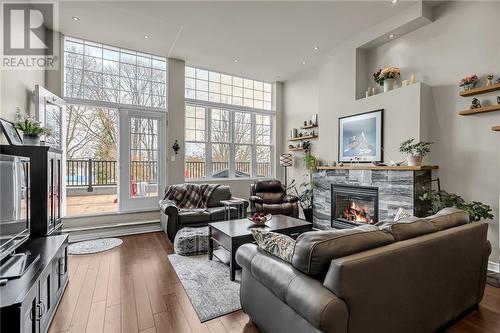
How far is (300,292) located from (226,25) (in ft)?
13.1

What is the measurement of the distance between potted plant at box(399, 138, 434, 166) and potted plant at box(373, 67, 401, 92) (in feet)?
3.39

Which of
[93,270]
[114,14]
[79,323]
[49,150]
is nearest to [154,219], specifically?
[93,270]

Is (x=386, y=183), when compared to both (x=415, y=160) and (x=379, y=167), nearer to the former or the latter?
(x=379, y=167)

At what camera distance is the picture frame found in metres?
2.64

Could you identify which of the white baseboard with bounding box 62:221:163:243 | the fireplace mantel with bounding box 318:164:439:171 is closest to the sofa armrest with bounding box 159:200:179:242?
the white baseboard with bounding box 62:221:163:243

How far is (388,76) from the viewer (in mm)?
3963

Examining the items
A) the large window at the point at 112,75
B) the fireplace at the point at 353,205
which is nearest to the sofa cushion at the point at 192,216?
the fireplace at the point at 353,205

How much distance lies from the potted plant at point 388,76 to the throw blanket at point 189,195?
343 cm

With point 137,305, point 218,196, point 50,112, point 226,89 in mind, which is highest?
point 226,89

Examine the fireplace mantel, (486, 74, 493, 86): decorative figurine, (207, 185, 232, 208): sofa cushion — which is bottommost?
(207, 185, 232, 208): sofa cushion

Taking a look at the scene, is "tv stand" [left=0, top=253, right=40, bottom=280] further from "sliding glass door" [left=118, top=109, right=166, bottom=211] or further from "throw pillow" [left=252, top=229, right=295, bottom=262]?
"sliding glass door" [left=118, top=109, right=166, bottom=211]

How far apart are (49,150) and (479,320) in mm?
4275

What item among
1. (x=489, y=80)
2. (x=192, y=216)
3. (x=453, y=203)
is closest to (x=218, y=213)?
(x=192, y=216)

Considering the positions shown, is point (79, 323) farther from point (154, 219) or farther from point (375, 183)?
point (375, 183)
